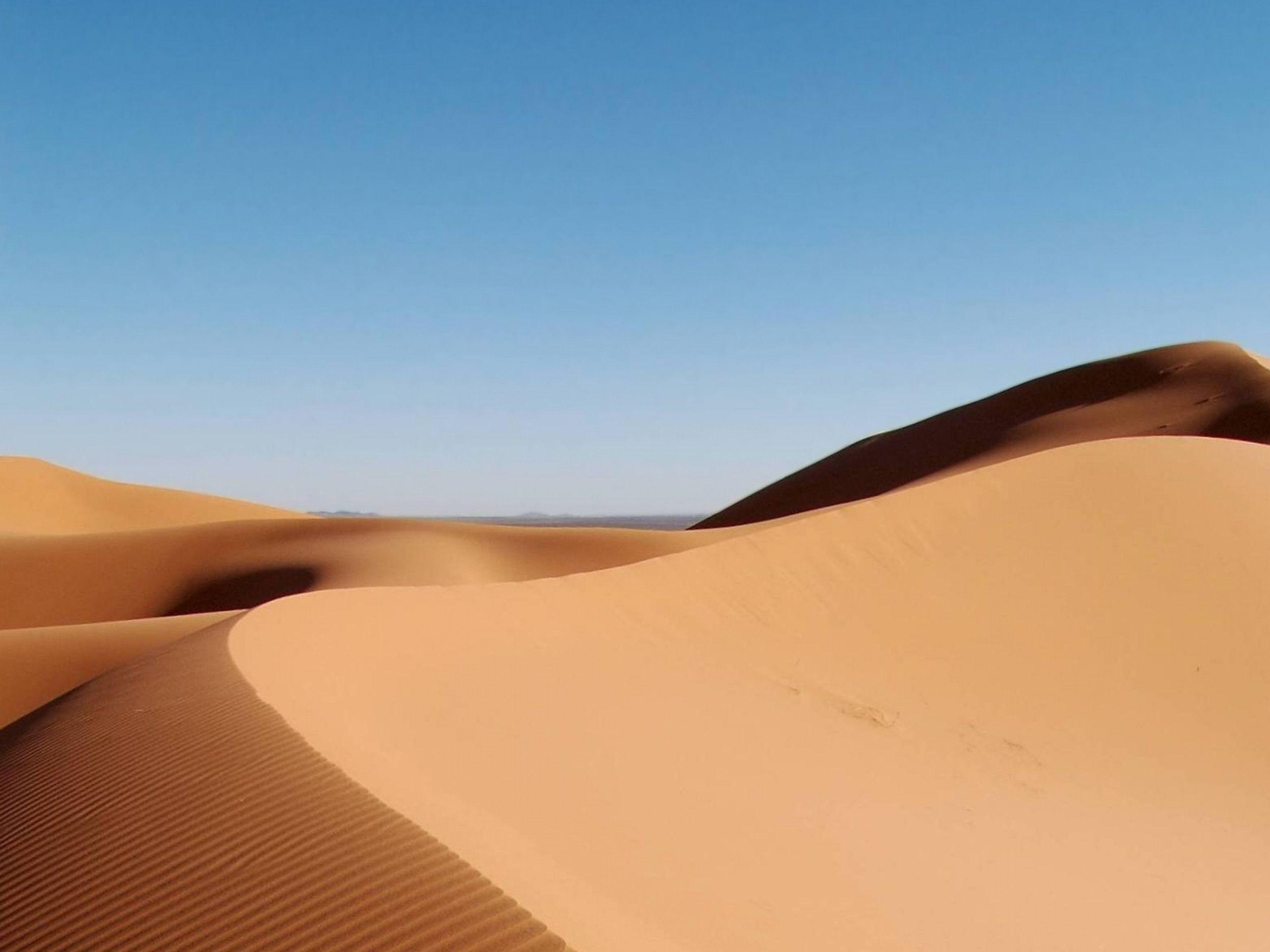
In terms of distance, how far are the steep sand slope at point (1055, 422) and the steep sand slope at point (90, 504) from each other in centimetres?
2121

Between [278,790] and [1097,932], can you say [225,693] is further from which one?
[1097,932]

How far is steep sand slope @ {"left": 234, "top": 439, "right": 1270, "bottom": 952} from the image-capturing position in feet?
15.0

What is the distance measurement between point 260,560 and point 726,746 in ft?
66.9

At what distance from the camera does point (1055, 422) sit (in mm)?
33250

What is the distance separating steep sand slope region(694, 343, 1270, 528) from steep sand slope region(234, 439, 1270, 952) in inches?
598

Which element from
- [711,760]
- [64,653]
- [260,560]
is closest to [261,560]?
[260,560]

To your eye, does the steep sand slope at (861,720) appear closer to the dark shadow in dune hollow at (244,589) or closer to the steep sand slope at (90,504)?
the dark shadow in dune hollow at (244,589)

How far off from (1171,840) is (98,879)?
6.61 meters

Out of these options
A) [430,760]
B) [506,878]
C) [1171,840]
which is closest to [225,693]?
[430,760]

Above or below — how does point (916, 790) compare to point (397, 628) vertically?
below

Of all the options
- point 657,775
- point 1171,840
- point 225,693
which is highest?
point 225,693

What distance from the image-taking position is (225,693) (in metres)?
5.63

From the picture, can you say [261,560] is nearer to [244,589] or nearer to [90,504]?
[244,589]

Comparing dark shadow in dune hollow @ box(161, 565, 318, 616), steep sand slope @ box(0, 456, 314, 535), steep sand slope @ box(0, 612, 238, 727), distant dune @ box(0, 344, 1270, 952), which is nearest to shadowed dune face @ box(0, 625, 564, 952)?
distant dune @ box(0, 344, 1270, 952)
